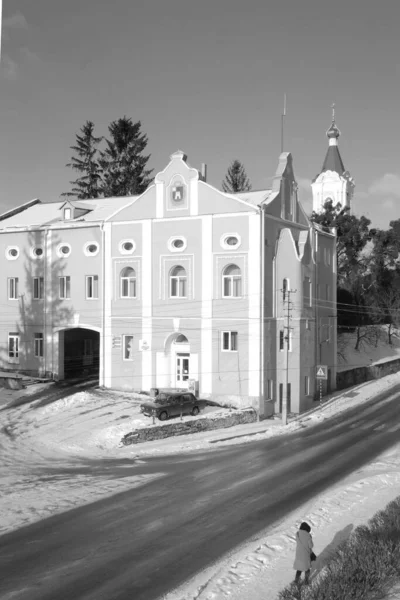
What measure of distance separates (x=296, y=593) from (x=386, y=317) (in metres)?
63.6

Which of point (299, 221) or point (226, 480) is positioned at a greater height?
point (299, 221)

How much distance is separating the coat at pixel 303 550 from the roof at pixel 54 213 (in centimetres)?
3777

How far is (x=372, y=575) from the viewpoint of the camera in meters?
15.8

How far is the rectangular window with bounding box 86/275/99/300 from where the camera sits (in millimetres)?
48094

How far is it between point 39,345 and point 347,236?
4009 cm

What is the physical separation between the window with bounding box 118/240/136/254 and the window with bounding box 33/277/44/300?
8.10m

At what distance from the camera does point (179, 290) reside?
4488 cm

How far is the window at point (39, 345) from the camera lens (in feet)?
164

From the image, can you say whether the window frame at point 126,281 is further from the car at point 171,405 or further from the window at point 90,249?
the car at point 171,405

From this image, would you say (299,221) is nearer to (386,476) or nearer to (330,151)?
(386,476)

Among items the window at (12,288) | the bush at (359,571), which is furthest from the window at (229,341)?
the bush at (359,571)

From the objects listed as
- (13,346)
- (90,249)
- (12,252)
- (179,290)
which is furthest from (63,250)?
(179,290)

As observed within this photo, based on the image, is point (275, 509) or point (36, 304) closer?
point (275, 509)

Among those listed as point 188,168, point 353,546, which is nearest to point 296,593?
point 353,546
